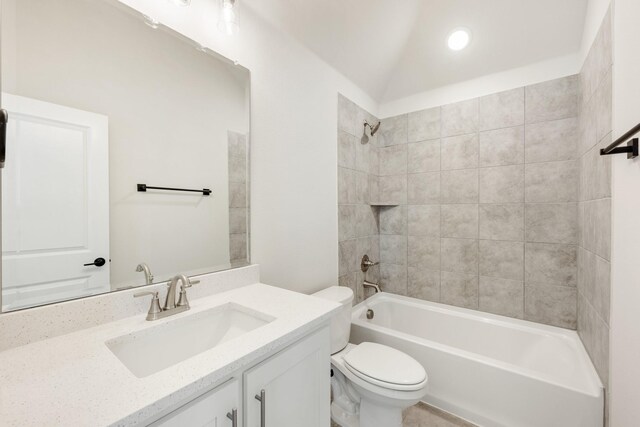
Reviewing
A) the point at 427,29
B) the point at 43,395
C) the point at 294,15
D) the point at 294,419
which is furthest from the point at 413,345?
the point at 427,29

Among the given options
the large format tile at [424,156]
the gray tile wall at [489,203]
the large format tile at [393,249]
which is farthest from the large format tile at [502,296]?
the large format tile at [424,156]

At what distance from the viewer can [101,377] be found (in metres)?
0.59

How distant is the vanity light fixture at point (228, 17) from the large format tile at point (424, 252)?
6.87 feet

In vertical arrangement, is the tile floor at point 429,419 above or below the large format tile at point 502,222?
below

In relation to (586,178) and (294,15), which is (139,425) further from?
(586,178)

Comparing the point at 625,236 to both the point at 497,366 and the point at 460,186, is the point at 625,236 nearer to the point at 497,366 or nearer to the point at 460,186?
the point at 497,366

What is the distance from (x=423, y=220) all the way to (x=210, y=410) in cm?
219

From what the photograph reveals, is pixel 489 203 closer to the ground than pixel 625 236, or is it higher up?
higher up

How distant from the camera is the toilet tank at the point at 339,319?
5.23 feet

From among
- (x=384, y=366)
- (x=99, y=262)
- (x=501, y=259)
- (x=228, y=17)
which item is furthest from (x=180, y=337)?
(x=501, y=259)

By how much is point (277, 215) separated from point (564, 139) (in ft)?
6.79

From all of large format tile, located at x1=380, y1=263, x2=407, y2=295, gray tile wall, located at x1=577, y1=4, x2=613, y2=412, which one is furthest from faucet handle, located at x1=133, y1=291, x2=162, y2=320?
large format tile, located at x1=380, y1=263, x2=407, y2=295

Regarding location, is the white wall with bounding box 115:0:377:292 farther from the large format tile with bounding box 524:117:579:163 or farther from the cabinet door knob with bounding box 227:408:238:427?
the large format tile with bounding box 524:117:579:163

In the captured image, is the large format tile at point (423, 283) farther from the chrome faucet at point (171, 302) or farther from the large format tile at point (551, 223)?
the chrome faucet at point (171, 302)
